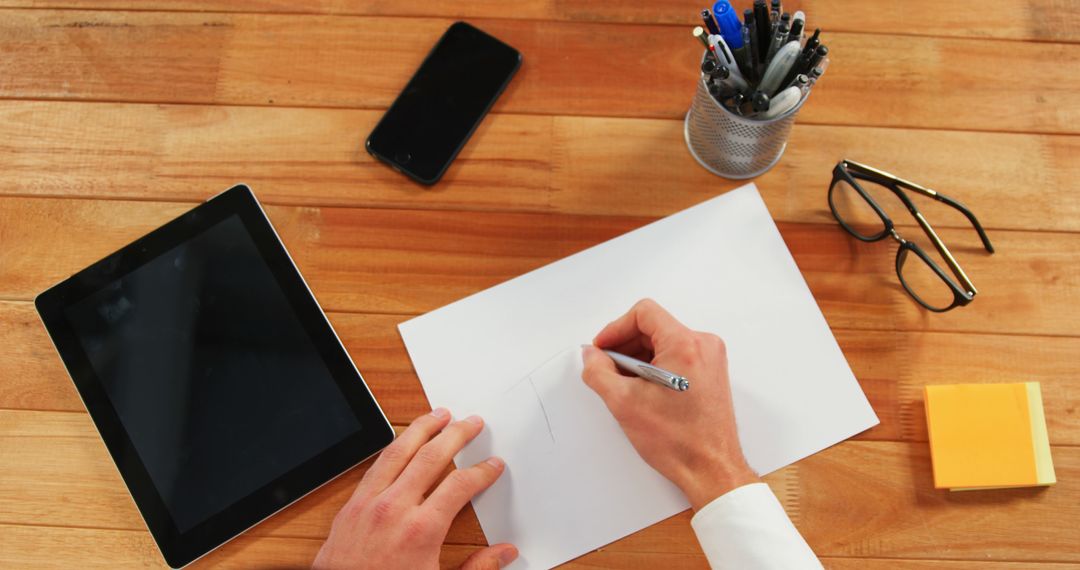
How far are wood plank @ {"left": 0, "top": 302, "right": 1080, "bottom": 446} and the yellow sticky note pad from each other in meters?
0.02

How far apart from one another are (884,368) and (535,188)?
460 millimetres

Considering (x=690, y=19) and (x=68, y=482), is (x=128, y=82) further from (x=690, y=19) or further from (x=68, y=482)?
(x=690, y=19)

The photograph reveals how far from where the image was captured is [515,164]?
35.8 inches

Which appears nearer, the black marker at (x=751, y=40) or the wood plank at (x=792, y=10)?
the black marker at (x=751, y=40)

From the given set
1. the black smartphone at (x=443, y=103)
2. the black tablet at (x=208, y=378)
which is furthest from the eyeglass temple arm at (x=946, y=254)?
the black tablet at (x=208, y=378)

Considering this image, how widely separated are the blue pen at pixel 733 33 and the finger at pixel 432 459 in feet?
1.59

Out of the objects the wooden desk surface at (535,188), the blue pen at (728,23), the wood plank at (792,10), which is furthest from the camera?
the wood plank at (792,10)

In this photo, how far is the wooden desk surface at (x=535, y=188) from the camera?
0.82m

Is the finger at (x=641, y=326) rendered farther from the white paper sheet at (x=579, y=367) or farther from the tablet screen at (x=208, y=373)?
the tablet screen at (x=208, y=373)

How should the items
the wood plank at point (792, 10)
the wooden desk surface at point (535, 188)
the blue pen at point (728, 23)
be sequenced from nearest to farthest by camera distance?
the blue pen at point (728, 23), the wooden desk surface at point (535, 188), the wood plank at point (792, 10)

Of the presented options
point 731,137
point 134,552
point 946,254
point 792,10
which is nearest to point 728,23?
point 731,137

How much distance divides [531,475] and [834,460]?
0.34 metres

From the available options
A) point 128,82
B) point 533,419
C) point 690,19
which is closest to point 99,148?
point 128,82

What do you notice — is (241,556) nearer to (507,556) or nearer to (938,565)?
(507,556)
